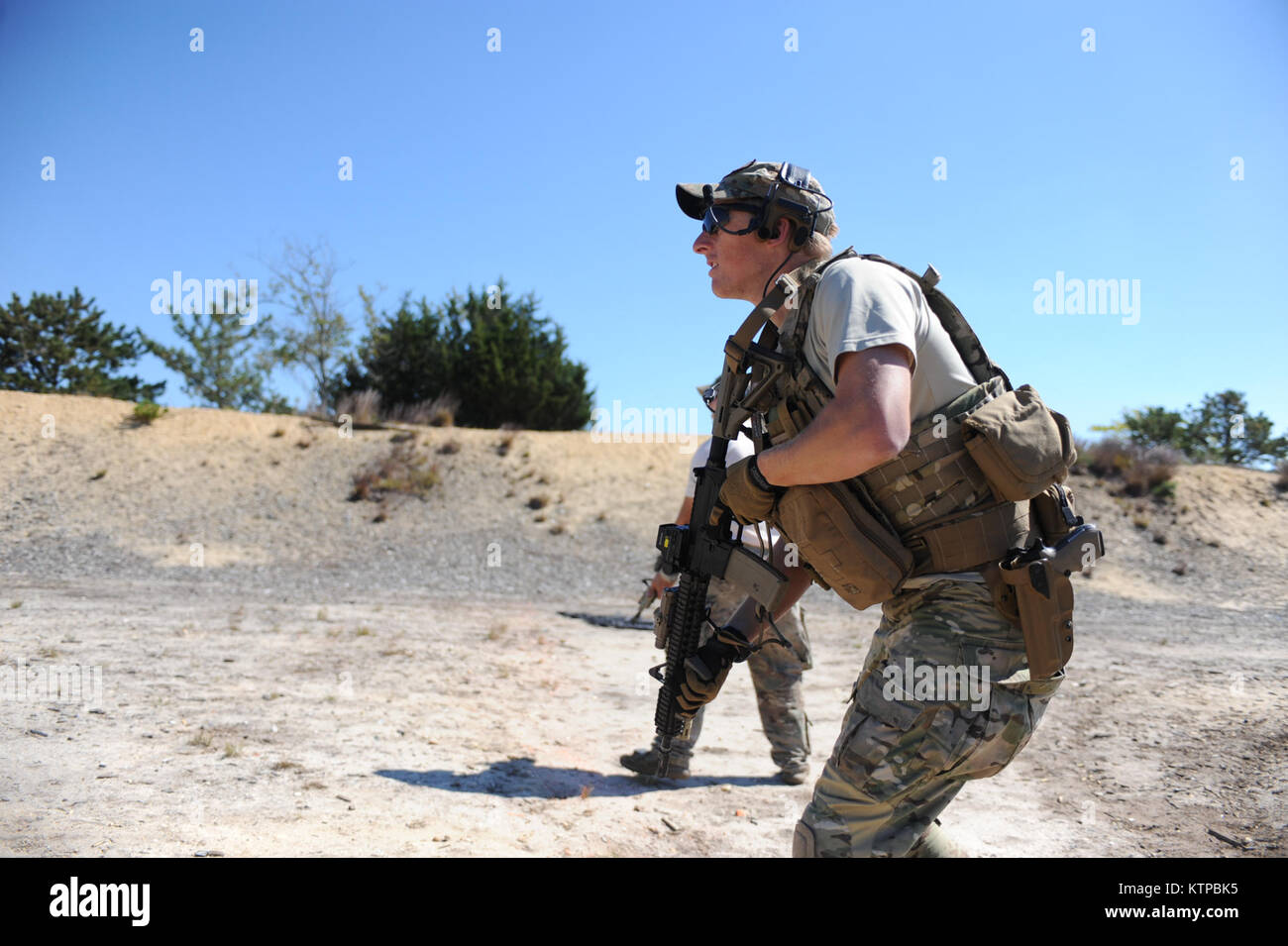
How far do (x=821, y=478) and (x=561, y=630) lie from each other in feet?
29.8

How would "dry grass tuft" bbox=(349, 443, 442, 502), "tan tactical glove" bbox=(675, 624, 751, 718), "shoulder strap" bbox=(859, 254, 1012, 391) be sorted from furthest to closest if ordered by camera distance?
"dry grass tuft" bbox=(349, 443, 442, 502), "tan tactical glove" bbox=(675, 624, 751, 718), "shoulder strap" bbox=(859, 254, 1012, 391)

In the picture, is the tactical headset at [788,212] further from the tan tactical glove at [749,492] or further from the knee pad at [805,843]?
the knee pad at [805,843]

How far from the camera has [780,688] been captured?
4926 mm

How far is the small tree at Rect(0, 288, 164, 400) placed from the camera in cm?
2584

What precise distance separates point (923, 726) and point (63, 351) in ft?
100

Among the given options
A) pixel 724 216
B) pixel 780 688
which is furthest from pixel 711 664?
pixel 780 688

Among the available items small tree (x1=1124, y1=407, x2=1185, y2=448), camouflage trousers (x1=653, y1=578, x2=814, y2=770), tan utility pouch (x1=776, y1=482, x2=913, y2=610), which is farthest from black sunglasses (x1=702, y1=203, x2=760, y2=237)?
small tree (x1=1124, y1=407, x2=1185, y2=448)

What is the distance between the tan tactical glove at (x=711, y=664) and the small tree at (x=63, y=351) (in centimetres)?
2776

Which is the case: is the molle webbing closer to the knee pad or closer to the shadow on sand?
the knee pad

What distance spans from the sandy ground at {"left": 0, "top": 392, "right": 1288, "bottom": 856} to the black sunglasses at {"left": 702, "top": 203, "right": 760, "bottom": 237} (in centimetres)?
253

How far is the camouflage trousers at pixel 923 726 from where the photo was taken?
85.4 inches

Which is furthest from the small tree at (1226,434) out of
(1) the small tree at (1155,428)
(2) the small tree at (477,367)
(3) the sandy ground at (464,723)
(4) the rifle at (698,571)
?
(4) the rifle at (698,571)

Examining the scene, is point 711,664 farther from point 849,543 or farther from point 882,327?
point 882,327
